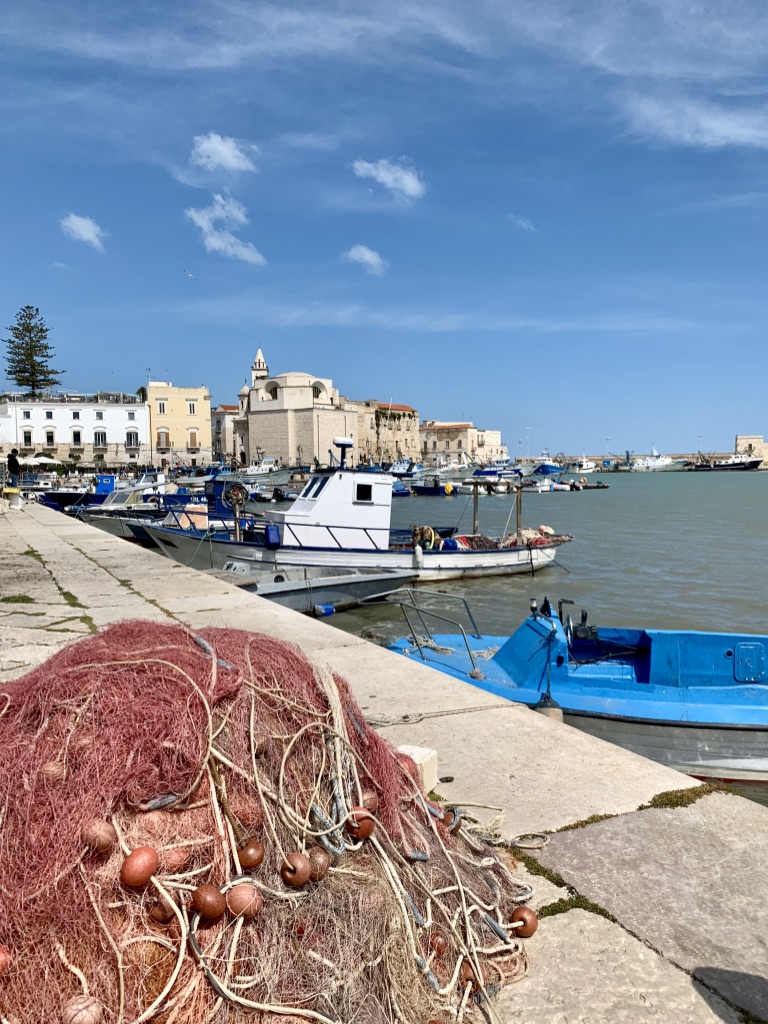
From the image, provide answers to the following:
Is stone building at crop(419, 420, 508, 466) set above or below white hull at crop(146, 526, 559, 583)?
above

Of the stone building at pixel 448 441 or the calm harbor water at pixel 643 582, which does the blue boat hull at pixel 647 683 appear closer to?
the calm harbor water at pixel 643 582

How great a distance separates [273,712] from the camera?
2.34 meters

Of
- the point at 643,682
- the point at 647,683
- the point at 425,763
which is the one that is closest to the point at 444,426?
the point at 643,682

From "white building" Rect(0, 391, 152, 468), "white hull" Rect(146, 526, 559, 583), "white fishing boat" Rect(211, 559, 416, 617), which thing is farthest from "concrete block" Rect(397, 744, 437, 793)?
"white building" Rect(0, 391, 152, 468)

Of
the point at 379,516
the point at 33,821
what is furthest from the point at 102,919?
the point at 379,516

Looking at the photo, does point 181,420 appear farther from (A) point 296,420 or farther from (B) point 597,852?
(B) point 597,852

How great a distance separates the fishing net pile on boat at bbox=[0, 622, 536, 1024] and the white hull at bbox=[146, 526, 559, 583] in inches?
603

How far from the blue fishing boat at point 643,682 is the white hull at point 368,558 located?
27.7 feet

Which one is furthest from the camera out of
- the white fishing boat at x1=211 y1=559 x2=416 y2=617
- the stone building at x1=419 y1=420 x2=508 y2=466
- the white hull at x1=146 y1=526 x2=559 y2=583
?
the stone building at x1=419 y1=420 x2=508 y2=466

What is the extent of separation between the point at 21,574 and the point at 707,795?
9464 millimetres

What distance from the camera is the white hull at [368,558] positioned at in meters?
18.2

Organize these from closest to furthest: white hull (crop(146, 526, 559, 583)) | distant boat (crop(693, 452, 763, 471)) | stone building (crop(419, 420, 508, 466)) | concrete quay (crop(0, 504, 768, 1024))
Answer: concrete quay (crop(0, 504, 768, 1024)) → white hull (crop(146, 526, 559, 583)) → stone building (crop(419, 420, 508, 466)) → distant boat (crop(693, 452, 763, 471))

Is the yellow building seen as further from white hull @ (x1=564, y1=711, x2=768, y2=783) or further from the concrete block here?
the concrete block

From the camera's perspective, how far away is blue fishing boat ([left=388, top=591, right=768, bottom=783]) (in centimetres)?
715
